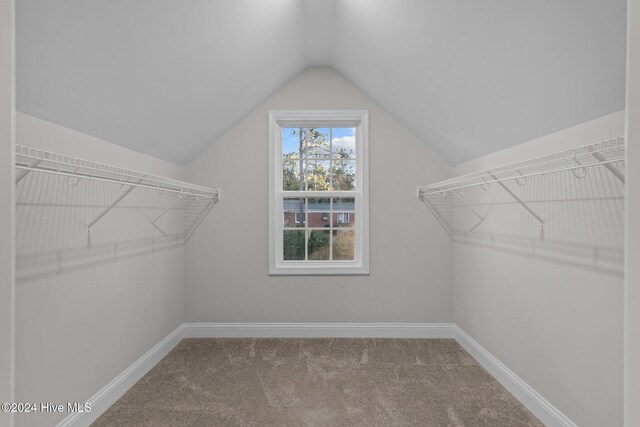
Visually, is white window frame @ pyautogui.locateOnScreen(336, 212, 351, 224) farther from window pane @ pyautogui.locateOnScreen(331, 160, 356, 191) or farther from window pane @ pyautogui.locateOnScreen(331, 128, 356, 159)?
window pane @ pyautogui.locateOnScreen(331, 128, 356, 159)

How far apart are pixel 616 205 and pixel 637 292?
104cm

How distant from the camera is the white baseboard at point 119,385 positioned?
166cm

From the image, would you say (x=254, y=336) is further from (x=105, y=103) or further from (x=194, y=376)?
(x=105, y=103)

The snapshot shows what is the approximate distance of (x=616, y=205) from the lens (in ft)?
4.27

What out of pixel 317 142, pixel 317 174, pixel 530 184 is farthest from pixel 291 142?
pixel 530 184

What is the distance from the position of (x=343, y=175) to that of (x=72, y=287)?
2.25 metres

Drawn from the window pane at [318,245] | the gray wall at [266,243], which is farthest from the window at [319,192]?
the gray wall at [266,243]

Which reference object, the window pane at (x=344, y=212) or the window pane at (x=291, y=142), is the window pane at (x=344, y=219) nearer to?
the window pane at (x=344, y=212)

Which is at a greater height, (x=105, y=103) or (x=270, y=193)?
(x=105, y=103)

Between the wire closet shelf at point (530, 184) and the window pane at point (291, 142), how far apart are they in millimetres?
1229

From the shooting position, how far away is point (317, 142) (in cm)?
313

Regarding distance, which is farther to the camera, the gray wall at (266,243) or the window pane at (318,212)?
the window pane at (318,212)

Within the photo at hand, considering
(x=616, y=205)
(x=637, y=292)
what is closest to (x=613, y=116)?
(x=616, y=205)

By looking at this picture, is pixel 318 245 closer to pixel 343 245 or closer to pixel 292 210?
pixel 343 245
